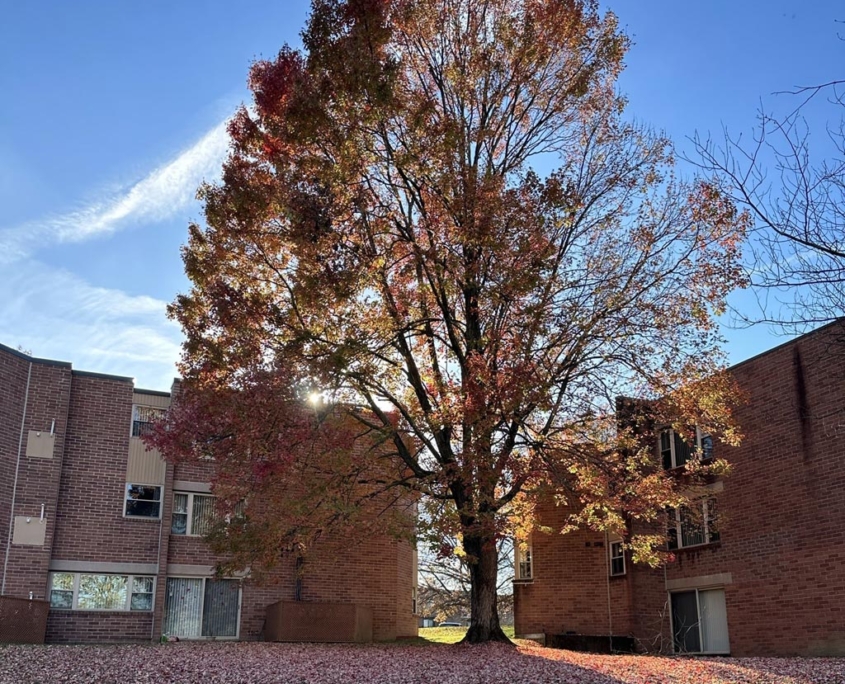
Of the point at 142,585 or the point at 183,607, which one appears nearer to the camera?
the point at 142,585

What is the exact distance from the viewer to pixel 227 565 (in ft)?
64.1

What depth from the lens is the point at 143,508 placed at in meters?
26.6

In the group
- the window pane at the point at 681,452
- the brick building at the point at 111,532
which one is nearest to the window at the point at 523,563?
the brick building at the point at 111,532

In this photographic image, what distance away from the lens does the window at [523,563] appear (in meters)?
28.6

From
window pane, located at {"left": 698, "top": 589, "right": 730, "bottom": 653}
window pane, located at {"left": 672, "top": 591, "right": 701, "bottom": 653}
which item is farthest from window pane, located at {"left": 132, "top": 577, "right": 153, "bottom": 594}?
window pane, located at {"left": 698, "top": 589, "right": 730, "bottom": 653}

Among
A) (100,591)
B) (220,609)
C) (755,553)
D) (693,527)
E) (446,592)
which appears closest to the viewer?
(755,553)

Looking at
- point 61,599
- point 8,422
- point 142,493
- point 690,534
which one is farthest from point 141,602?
point 690,534

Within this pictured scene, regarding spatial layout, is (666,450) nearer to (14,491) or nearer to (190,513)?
(190,513)

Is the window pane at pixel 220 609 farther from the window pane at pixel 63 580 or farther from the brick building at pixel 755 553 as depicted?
the brick building at pixel 755 553

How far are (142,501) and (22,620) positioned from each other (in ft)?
16.1

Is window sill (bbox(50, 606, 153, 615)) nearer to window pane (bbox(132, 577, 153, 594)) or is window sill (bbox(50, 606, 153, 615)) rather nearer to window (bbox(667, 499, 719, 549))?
window pane (bbox(132, 577, 153, 594))

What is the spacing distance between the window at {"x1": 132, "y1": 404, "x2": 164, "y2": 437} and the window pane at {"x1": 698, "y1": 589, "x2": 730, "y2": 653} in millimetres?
17232

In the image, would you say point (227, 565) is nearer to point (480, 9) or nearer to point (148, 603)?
point (148, 603)

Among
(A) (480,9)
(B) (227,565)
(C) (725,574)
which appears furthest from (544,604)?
(A) (480,9)
